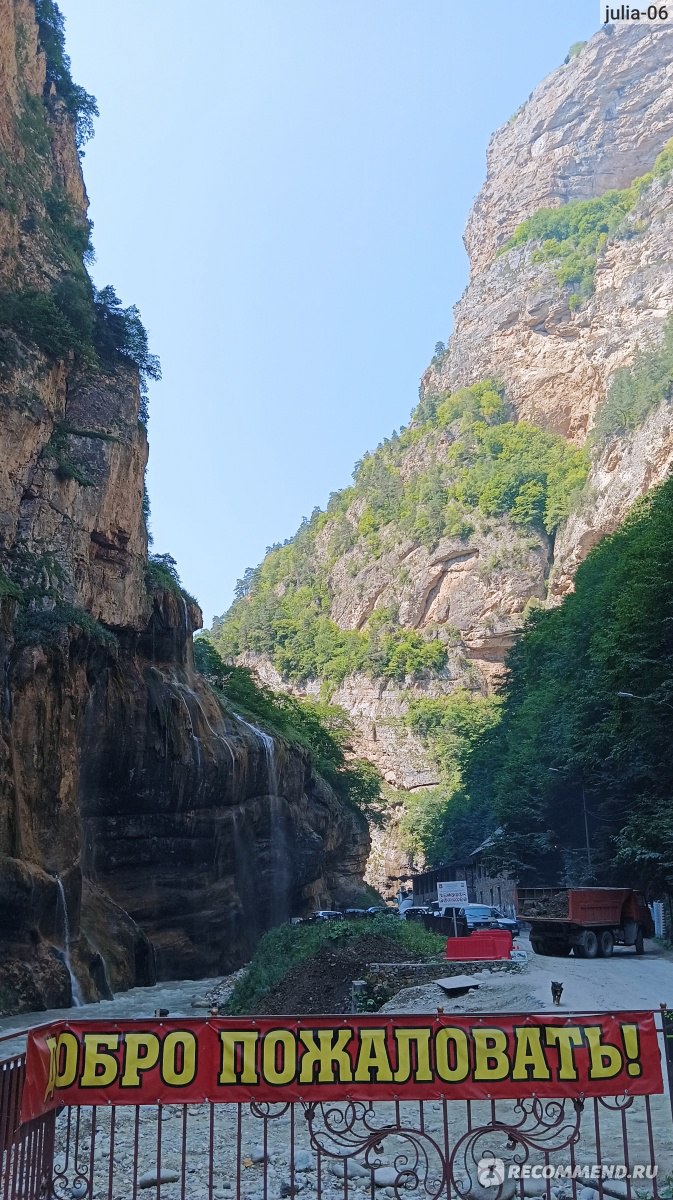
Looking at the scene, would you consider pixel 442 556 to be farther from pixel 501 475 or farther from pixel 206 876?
pixel 206 876

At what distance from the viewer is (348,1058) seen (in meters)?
6.33

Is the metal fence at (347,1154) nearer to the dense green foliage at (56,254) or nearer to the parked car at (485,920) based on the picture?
the dense green foliage at (56,254)

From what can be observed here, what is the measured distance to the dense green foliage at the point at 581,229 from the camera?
115812 mm

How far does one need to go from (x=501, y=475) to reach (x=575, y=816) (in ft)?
A: 230

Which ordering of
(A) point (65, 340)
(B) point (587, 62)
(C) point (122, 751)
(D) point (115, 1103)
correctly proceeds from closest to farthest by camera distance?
(D) point (115, 1103), (A) point (65, 340), (C) point (122, 751), (B) point (587, 62)

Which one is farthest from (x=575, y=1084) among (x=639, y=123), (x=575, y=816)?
(x=639, y=123)

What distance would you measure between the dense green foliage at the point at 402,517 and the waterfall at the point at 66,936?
78.0 meters

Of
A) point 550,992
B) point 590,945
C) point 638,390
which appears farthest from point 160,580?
point 638,390

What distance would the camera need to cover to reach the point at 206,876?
40594 millimetres

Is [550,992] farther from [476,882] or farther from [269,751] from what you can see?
[476,882]

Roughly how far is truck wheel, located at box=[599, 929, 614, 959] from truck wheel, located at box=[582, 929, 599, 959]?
0.57ft

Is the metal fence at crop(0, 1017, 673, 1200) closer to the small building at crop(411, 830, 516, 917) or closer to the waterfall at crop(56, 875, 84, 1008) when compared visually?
the waterfall at crop(56, 875, 84, 1008)

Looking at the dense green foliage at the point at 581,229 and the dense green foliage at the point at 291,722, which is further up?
the dense green foliage at the point at 581,229

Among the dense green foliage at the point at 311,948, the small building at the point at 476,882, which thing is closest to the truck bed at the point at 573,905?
the dense green foliage at the point at 311,948
